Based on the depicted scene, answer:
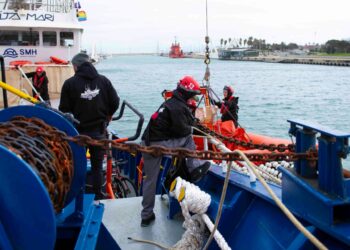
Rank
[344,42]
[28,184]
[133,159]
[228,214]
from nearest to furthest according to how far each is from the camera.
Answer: [28,184] → [228,214] → [133,159] → [344,42]

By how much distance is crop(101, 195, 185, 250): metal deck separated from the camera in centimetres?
442

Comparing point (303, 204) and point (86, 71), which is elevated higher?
point (86, 71)

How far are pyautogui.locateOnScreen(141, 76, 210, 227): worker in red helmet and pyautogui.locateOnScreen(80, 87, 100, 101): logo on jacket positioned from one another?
0.78 meters

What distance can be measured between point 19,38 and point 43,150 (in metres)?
18.1

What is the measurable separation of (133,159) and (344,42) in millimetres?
143166

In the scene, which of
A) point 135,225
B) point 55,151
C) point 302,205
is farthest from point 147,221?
point 302,205

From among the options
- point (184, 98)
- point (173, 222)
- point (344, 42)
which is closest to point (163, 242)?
point (173, 222)

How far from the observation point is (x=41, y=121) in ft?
12.1

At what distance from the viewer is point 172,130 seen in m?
4.79

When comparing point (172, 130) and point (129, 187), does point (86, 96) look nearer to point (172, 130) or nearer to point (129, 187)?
point (172, 130)

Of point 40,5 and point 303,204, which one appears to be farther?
point 40,5

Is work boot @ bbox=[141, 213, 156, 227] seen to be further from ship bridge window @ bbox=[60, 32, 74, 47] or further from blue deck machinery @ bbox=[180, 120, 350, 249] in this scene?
ship bridge window @ bbox=[60, 32, 74, 47]

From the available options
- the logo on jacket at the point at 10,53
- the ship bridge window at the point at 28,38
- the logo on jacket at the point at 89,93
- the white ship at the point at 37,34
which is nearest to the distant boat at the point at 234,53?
the white ship at the point at 37,34

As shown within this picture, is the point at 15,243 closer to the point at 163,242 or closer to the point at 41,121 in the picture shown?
the point at 41,121
